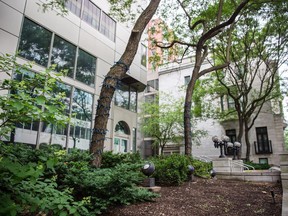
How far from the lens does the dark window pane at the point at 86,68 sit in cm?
1264

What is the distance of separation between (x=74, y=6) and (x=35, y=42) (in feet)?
12.2

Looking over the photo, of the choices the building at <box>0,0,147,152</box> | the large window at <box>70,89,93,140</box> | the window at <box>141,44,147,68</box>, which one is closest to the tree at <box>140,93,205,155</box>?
the building at <box>0,0,147,152</box>

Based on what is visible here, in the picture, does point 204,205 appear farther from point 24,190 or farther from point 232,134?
point 232,134

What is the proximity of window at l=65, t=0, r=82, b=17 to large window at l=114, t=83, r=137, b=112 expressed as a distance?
552 cm

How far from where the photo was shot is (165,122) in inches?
894

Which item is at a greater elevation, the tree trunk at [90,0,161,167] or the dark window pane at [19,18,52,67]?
the dark window pane at [19,18,52,67]

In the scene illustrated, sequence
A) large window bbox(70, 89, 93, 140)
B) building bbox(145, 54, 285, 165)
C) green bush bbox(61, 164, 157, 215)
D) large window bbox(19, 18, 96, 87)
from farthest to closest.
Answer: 1. building bbox(145, 54, 285, 165)
2. large window bbox(70, 89, 93, 140)
3. large window bbox(19, 18, 96, 87)
4. green bush bbox(61, 164, 157, 215)

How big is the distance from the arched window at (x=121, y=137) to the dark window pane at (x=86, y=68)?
12.5 feet

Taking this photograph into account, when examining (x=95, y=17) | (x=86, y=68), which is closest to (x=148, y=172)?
(x=86, y=68)

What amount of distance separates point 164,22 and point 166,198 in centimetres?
1132

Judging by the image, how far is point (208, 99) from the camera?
22.6 meters

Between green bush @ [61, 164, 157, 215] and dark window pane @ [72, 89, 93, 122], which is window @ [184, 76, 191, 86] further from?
green bush @ [61, 164, 157, 215]

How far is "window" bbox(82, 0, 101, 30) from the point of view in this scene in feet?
43.8

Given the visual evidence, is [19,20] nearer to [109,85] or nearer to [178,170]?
[109,85]
